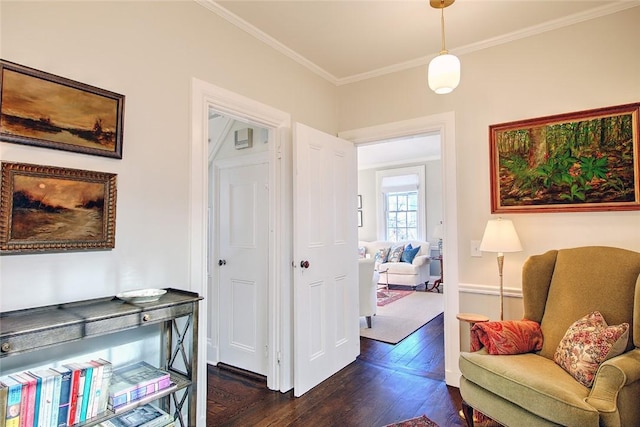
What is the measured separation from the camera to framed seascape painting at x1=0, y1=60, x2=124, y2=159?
4.80 ft

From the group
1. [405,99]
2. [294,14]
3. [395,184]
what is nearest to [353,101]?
[405,99]

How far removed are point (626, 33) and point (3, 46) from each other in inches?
136

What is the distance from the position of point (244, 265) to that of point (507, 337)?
2072 mm

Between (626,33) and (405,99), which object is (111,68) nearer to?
(405,99)

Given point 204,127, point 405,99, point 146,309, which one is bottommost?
point 146,309

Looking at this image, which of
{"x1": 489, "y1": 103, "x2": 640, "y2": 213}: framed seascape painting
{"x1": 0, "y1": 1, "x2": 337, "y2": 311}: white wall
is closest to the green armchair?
{"x1": 489, "y1": 103, "x2": 640, "y2": 213}: framed seascape painting

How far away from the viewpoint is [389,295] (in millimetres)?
6352

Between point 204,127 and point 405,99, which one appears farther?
point 405,99

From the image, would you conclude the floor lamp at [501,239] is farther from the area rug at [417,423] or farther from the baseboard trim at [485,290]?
the area rug at [417,423]

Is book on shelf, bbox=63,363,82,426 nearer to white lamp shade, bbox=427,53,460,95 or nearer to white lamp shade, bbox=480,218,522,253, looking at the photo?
white lamp shade, bbox=427,53,460,95

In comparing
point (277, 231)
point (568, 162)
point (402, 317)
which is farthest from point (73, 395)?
point (402, 317)

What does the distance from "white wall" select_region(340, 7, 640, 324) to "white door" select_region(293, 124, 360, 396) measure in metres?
0.83

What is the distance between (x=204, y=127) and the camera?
7.34 ft

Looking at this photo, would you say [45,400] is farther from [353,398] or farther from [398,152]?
[398,152]
